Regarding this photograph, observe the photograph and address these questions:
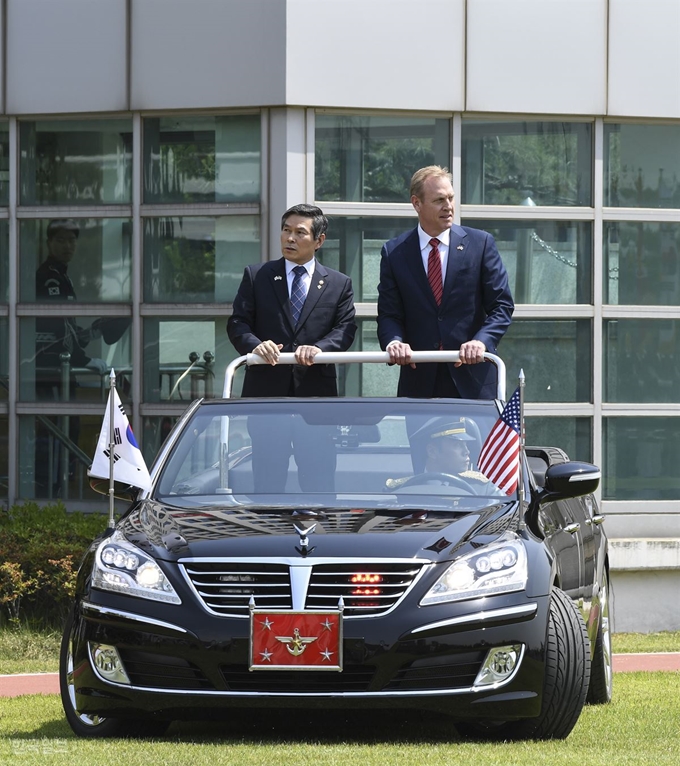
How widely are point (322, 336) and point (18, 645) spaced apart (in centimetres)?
314

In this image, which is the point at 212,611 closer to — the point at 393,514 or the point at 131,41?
the point at 393,514

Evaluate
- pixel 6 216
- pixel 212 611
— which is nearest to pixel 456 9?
pixel 6 216

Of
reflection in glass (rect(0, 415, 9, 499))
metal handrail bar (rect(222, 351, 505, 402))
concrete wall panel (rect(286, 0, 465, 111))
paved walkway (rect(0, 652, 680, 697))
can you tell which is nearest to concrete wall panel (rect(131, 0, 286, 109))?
concrete wall panel (rect(286, 0, 465, 111))

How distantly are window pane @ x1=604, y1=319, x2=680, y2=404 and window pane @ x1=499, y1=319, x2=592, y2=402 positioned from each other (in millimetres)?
195

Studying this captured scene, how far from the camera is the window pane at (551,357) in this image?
12.8 m

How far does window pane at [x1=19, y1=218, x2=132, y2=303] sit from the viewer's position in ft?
42.3

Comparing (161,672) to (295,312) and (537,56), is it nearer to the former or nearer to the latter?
(295,312)

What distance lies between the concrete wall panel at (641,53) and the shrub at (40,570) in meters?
5.35

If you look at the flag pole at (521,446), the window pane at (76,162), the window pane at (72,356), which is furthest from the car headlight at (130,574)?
the window pane at (76,162)

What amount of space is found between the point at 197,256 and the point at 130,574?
6.87 metres

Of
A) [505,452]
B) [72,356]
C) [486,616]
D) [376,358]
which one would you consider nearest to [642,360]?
[72,356]

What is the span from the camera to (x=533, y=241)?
12.9 meters

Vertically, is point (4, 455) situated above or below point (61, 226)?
below

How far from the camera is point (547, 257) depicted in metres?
12.9
